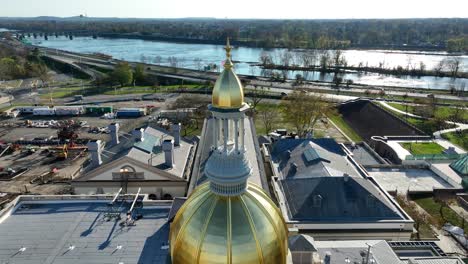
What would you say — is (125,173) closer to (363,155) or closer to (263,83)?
(363,155)

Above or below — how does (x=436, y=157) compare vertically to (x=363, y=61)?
below

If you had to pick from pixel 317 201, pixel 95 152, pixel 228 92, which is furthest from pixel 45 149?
pixel 228 92

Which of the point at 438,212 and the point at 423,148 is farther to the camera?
the point at 423,148

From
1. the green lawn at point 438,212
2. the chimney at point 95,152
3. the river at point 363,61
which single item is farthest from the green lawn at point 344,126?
the river at point 363,61

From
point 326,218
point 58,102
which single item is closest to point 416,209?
point 326,218

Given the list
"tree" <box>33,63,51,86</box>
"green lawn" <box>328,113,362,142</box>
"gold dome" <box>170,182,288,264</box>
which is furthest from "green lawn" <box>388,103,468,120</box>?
"tree" <box>33,63,51,86</box>

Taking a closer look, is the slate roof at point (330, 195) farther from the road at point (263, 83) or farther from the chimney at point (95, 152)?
the road at point (263, 83)

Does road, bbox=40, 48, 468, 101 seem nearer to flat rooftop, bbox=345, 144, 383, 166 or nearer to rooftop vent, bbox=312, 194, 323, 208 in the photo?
flat rooftop, bbox=345, 144, 383, 166
